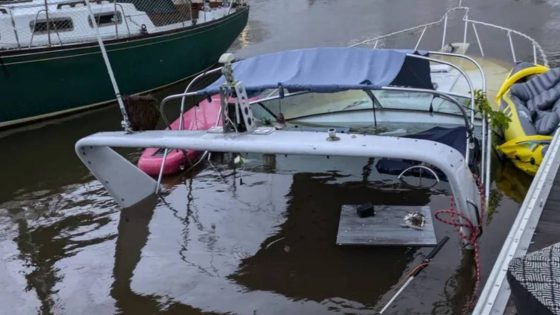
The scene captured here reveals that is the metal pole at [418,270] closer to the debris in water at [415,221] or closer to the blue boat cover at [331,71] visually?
the debris in water at [415,221]

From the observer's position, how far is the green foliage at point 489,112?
7.93m

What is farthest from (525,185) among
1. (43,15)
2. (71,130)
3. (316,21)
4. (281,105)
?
(316,21)

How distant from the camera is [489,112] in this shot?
791 cm

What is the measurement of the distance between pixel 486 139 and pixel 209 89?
3791mm

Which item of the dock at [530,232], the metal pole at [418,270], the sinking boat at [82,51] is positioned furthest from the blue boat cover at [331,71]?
the sinking boat at [82,51]

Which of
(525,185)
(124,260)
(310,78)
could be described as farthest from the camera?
(525,185)

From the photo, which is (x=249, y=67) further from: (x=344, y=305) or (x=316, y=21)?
(x=316, y=21)

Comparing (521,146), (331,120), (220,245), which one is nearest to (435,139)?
(521,146)

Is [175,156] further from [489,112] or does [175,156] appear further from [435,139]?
[489,112]

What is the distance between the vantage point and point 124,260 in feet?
22.5

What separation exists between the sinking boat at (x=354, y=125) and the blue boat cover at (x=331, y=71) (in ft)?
0.05

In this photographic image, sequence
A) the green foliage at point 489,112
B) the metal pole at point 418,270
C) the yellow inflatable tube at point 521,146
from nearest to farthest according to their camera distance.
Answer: the metal pole at point 418,270 → the green foliage at point 489,112 → the yellow inflatable tube at point 521,146

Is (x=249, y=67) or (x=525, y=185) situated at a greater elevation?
(x=249, y=67)

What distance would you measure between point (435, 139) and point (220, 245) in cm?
347
